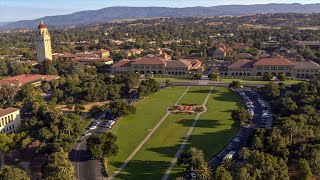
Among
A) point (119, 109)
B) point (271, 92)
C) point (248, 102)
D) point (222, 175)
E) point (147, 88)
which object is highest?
point (147, 88)

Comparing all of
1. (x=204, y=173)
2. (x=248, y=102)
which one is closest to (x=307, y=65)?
(x=248, y=102)

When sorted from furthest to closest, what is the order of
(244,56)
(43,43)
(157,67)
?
(244,56)
(43,43)
(157,67)

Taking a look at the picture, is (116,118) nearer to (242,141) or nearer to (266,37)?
(242,141)

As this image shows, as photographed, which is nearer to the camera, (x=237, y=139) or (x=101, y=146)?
(x=101, y=146)

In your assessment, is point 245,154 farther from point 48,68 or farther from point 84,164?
point 48,68

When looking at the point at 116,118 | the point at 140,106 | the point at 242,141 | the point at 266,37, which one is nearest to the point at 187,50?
the point at 266,37

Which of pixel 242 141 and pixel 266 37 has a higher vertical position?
pixel 266 37

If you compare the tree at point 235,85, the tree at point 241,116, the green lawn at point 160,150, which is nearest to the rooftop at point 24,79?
the green lawn at point 160,150
